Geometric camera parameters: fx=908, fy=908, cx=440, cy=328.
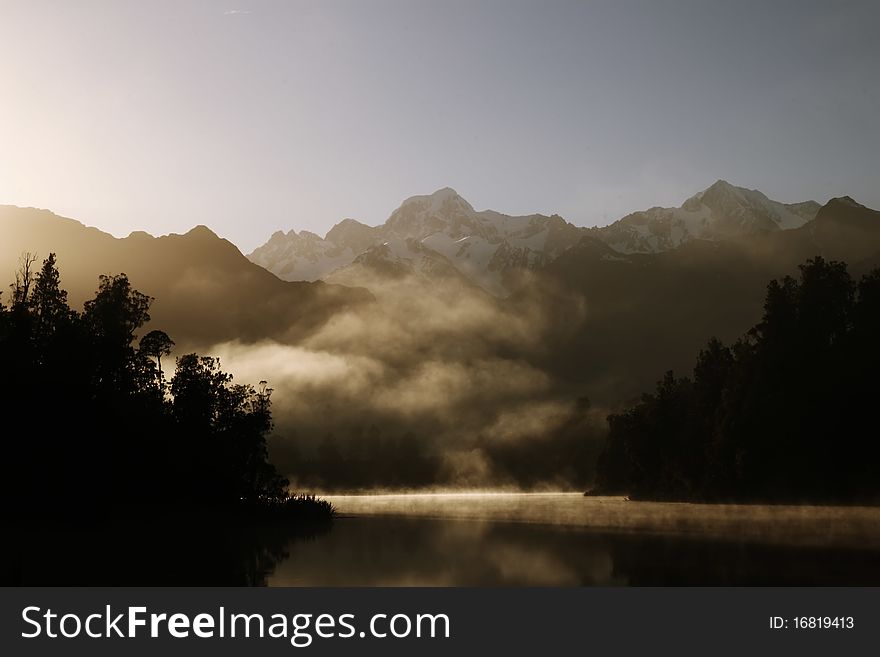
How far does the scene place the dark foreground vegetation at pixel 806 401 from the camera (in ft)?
419

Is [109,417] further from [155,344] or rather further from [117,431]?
[155,344]

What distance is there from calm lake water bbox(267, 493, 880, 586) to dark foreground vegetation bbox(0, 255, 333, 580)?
1869cm

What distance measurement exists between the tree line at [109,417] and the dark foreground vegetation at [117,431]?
5.2 inches

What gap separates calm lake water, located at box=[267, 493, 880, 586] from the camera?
1702 inches

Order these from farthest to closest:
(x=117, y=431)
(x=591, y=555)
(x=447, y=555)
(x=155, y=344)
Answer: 1. (x=155, y=344)
2. (x=117, y=431)
3. (x=447, y=555)
4. (x=591, y=555)

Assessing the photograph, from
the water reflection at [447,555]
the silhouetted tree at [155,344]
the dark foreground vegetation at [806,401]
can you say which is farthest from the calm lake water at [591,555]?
the silhouetted tree at [155,344]

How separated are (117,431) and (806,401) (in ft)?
309

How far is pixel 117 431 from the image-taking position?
9069 centimetres

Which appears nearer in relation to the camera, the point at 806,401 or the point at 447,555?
the point at 447,555

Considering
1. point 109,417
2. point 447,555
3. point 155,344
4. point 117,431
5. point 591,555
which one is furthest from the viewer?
point 155,344

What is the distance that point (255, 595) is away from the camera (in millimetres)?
35969

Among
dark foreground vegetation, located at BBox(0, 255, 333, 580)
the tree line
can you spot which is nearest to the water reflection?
dark foreground vegetation, located at BBox(0, 255, 333, 580)

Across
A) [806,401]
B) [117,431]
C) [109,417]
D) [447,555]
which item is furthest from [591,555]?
[806,401]

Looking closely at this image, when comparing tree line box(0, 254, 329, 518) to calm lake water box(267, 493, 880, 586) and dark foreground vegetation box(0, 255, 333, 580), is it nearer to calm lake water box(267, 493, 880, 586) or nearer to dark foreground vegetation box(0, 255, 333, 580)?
dark foreground vegetation box(0, 255, 333, 580)
